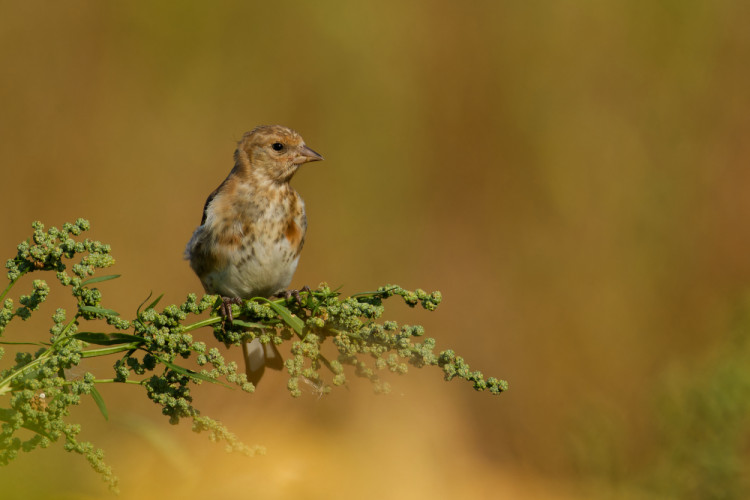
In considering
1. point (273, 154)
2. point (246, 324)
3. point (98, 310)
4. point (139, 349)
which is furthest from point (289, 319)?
point (273, 154)

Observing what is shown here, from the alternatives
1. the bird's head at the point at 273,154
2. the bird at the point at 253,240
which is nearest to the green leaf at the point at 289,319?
the bird at the point at 253,240

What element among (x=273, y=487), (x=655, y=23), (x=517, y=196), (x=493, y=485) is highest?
(x=655, y=23)

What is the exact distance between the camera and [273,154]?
362 cm

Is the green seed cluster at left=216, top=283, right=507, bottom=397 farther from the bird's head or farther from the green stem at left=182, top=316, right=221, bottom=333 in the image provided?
the bird's head

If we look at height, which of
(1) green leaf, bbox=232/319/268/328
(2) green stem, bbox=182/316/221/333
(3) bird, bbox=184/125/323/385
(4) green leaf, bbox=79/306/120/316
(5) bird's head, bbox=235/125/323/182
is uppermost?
(5) bird's head, bbox=235/125/323/182

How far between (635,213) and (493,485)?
2107mm

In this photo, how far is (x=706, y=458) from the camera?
275 centimetres

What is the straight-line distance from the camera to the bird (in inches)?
128

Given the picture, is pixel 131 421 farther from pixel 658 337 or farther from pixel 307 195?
pixel 658 337

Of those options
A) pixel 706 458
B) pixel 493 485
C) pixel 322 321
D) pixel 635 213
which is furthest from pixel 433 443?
pixel 322 321

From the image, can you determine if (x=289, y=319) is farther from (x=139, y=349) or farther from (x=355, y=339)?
(x=139, y=349)

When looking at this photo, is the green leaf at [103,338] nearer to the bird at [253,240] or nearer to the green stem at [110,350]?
the green stem at [110,350]

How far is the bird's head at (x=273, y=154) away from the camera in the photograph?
3.57 m

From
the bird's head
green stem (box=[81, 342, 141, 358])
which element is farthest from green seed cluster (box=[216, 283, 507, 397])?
the bird's head
